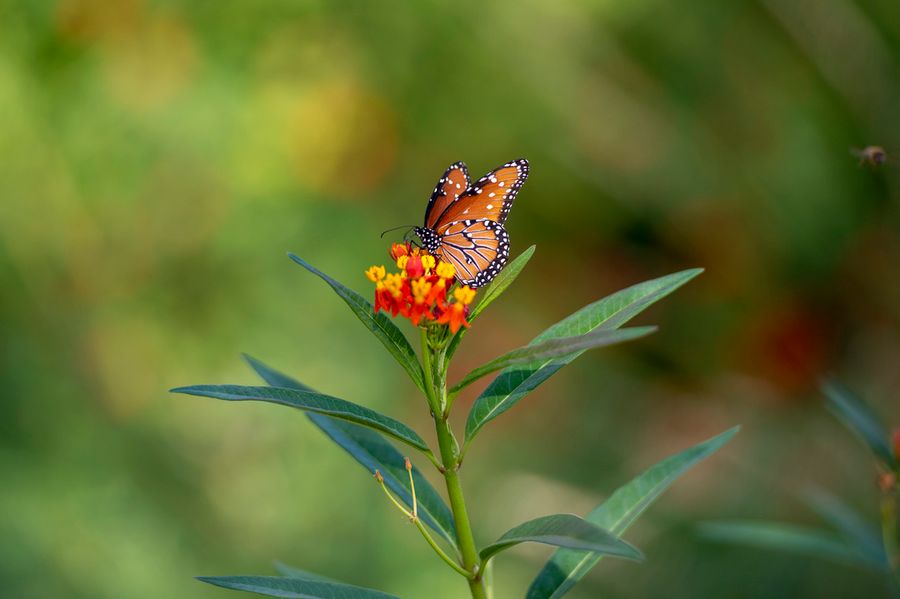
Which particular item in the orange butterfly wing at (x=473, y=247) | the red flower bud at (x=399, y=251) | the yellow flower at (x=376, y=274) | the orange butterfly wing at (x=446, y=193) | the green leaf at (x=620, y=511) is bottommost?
the green leaf at (x=620, y=511)

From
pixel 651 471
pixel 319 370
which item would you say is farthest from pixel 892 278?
pixel 651 471

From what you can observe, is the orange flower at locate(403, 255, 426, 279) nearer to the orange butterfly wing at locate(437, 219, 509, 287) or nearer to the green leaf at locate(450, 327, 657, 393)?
the green leaf at locate(450, 327, 657, 393)

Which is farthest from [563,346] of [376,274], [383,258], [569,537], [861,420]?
[383,258]

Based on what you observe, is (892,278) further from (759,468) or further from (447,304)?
(447,304)

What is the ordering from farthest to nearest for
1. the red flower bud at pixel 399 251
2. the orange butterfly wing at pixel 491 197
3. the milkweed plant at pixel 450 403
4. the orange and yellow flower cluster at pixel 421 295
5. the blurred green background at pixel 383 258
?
the blurred green background at pixel 383 258
the orange butterfly wing at pixel 491 197
the red flower bud at pixel 399 251
the orange and yellow flower cluster at pixel 421 295
the milkweed plant at pixel 450 403

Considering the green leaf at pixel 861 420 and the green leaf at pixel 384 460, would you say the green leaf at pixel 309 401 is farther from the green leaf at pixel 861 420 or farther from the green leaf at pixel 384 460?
the green leaf at pixel 861 420

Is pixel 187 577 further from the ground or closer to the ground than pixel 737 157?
closer to the ground

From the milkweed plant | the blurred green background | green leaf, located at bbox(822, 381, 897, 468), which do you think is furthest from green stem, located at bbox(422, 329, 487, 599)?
the blurred green background

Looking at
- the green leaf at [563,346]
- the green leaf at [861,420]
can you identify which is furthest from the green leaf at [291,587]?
the green leaf at [861,420]
